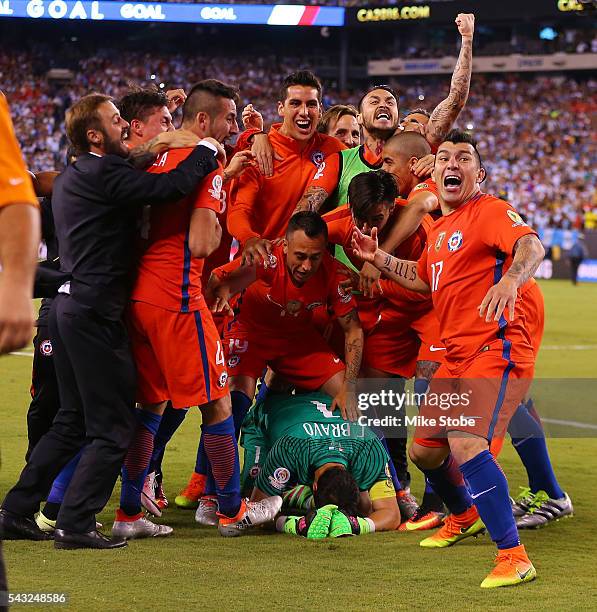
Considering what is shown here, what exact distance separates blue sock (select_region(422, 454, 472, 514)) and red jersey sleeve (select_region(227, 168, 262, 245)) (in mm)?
1841

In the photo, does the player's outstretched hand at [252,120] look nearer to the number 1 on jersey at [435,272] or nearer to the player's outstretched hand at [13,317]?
the number 1 on jersey at [435,272]

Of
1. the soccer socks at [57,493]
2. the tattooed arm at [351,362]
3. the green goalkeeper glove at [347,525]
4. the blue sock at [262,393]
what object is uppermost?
the tattooed arm at [351,362]

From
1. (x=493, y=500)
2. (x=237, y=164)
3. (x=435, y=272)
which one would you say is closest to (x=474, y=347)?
(x=435, y=272)

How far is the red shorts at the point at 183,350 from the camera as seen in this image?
5180 millimetres

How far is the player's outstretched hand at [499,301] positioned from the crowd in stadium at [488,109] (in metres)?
28.9

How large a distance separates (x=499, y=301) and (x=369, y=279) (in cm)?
174

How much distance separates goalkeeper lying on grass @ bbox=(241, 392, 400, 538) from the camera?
5.62 meters

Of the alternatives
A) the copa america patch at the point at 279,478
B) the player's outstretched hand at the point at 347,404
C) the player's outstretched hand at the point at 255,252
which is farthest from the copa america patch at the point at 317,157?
the copa america patch at the point at 279,478

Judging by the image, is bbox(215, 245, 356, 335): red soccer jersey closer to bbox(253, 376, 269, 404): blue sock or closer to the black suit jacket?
bbox(253, 376, 269, 404): blue sock

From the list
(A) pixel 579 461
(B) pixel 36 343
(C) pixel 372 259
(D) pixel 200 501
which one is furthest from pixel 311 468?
(A) pixel 579 461

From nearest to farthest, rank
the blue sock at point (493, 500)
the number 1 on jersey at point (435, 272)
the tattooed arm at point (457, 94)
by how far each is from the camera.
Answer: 1. the blue sock at point (493, 500)
2. the number 1 on jersey at point (435, 272)
3. the tattooed arm at point (457, 94)

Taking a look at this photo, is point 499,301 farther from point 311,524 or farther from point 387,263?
point 311,524

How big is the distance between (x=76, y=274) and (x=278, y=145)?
2.00 metres

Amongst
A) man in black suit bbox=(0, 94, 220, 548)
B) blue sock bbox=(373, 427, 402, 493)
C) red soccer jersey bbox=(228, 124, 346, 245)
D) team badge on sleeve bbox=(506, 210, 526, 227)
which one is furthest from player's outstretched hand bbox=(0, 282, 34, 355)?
red soccer jersey bbox=(228, 124, 346, 245)
